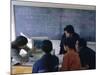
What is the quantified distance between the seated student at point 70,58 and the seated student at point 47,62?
0.25 ft

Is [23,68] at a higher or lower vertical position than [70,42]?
lower

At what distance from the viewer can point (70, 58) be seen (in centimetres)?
150

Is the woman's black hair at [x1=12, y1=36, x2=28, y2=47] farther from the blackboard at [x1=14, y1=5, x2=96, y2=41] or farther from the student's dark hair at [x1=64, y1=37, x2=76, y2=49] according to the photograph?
the student's dark hair at [x1=64, y1=37, x2=76, y2=49]

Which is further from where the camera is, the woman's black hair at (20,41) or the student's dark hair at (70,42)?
the student's dark hair at (70,42)

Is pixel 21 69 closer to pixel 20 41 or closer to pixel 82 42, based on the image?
pixel 20 41

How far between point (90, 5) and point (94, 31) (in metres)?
0.23

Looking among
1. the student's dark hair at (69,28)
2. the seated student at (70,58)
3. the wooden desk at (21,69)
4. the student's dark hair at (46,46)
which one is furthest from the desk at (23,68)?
the student's dark hair at (69,28)

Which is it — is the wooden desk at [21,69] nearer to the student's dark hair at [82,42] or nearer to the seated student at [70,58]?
the seated student at [70,58]

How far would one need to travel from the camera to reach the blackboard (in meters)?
1.39

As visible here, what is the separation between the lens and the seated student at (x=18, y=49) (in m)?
1.37

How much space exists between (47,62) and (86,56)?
1.16ft

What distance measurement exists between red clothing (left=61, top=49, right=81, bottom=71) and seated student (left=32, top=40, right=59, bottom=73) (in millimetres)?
70

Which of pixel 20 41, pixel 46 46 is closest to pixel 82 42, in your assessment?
pixel 46 46

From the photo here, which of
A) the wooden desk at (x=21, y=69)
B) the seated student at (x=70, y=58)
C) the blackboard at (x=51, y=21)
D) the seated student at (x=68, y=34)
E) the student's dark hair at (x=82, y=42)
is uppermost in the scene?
the blackboard at (x=51, y=21)
